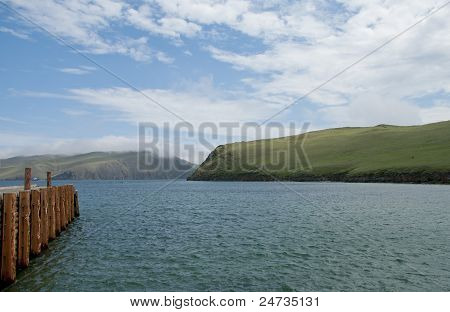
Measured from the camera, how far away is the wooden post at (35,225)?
25828 mm

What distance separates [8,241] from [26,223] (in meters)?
3.27

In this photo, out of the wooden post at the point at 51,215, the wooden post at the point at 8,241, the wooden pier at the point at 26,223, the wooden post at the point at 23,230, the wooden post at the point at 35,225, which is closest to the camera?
the wooden post at the point at 8,241

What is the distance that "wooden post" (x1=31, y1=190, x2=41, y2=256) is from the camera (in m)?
25.8

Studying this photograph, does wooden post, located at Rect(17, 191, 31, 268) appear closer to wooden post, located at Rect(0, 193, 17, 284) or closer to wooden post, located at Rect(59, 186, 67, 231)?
wooden post, located at Rect(0, 193, 17, 284)

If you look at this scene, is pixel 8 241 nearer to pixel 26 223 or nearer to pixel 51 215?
pixel 26 223

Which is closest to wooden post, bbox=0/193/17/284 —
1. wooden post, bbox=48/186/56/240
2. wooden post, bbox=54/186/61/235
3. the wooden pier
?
the wooden pier

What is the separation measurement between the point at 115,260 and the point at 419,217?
120 ft

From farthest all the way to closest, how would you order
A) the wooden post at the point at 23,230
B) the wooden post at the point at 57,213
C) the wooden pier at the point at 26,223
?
the wooden post at the point at 57,213 < the wooden post at the point at 23,230 < the wooden pier at the point at 26,223

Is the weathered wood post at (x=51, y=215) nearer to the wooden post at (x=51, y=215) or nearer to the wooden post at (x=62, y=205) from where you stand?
the wooden post at (x=51, y=215)

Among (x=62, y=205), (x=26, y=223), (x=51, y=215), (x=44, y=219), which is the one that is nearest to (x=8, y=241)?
(x=26, y=223)

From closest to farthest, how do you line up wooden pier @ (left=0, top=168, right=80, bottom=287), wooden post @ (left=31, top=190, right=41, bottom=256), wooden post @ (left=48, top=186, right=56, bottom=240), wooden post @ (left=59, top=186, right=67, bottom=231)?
A: 1. wooden pier @ (left=0, top=168, right=80, bottom=287)
2. wooden post @ (left=31, top=190, right=41, bottom=256)
3. wooden post @ (left=48, top=186, right=56, bottom=240)
4. wooden post @ (left=59, top=186, right=67, bottom=231)

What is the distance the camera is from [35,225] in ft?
84.9

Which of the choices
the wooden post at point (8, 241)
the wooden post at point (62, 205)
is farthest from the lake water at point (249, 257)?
the wooden post at point (62, 205)

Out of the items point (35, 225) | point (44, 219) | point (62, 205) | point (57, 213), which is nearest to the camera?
point (35, 225)
